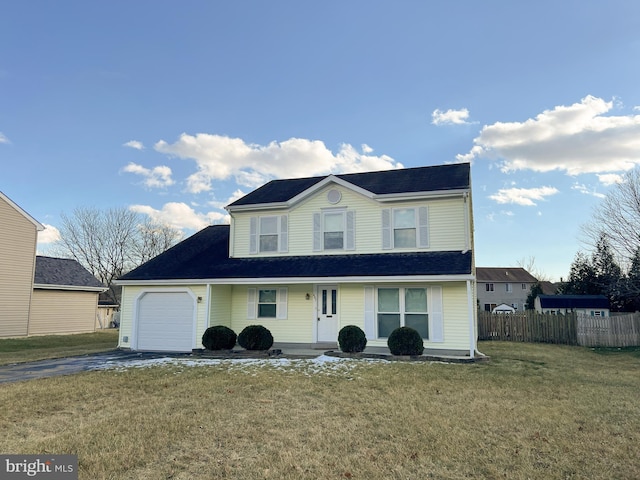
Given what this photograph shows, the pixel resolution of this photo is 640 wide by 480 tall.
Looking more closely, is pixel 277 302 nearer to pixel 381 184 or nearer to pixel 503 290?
pixel 381 184

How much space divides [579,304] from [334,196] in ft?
82.1

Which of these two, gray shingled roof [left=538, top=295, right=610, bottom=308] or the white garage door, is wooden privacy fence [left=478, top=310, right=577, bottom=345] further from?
the white garage door

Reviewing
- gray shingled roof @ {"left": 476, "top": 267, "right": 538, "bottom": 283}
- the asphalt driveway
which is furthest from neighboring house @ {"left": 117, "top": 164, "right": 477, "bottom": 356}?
gray shingled roof @ {"left": 476, "top": 267, "right": 538, "bottom": 283}

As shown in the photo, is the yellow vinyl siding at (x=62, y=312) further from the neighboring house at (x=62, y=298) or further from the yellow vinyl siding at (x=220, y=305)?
the yellow vinyl siding at (x=220, y=305)

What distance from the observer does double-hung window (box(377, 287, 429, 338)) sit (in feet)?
45.9

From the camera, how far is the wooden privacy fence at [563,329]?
1911 cm

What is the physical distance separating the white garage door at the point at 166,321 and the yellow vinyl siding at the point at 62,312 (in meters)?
11.9

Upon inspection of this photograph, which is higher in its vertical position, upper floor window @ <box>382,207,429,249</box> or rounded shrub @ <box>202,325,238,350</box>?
upper floor window @ <box>382,207,429,249</box>

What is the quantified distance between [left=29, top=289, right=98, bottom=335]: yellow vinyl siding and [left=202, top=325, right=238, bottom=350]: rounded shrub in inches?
602

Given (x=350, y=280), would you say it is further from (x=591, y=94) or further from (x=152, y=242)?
(x=152, y=242)

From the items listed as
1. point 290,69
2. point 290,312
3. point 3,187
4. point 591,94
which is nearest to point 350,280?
point 290,312

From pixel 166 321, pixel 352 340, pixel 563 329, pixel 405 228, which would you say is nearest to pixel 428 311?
pixel 352 340

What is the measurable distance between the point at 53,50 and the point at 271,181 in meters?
9.98

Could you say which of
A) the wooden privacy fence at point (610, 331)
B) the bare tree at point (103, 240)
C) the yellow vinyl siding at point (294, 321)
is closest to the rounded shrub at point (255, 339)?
the yellow vinyl siding at point (294, 321)
